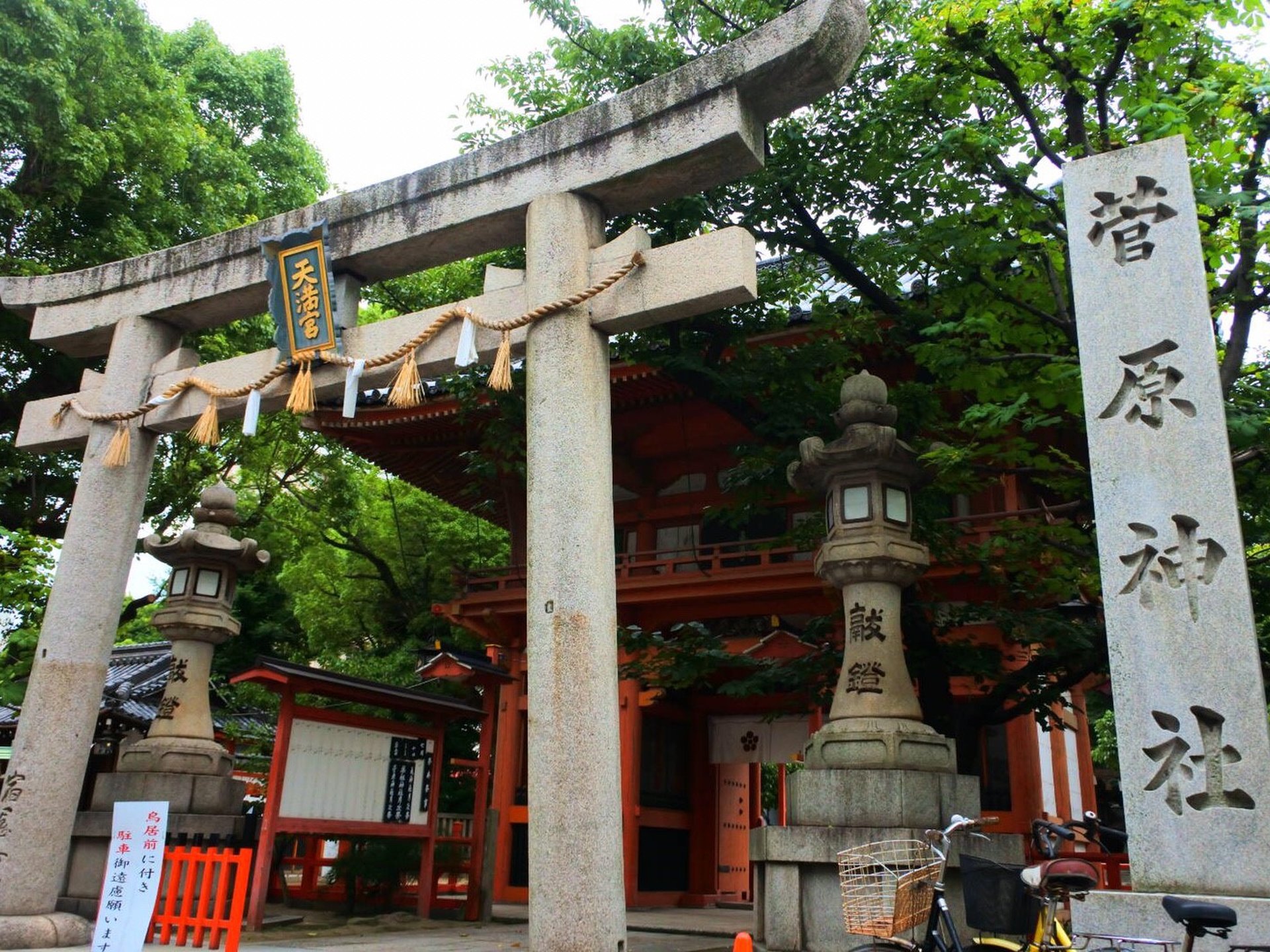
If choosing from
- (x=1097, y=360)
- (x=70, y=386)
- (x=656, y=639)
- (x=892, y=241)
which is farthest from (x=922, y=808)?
(x=70, y=386)

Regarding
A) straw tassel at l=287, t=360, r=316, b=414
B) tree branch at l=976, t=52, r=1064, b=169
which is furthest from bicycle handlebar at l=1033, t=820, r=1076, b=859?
straw tassel at l=287, t=360, r=316, b=414

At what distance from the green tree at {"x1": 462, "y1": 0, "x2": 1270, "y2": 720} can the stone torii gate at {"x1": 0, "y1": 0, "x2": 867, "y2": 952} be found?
2.10 metres

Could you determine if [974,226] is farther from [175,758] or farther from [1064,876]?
[175,758]

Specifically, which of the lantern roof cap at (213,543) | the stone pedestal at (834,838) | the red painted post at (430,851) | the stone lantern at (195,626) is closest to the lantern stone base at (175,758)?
the stone lantern at (195,626)

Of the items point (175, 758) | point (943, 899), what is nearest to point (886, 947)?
point (943, 899)

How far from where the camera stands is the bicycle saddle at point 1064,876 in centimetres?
408

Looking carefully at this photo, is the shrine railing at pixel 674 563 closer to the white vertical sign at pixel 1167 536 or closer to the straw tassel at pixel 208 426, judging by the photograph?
the straw tassel at pixel 208 426

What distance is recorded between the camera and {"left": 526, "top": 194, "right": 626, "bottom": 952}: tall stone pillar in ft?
17.0

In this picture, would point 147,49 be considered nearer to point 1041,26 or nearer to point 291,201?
point 291,201

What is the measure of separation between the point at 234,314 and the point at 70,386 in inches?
286

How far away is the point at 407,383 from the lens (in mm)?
6664

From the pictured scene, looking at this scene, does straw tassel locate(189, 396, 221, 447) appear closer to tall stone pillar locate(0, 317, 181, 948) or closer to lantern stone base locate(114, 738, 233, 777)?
tall stone pillar locate(0, 317, 181, 948)

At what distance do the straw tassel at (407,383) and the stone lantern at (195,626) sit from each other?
13.2 feet

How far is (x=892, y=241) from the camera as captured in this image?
9.09 metres
